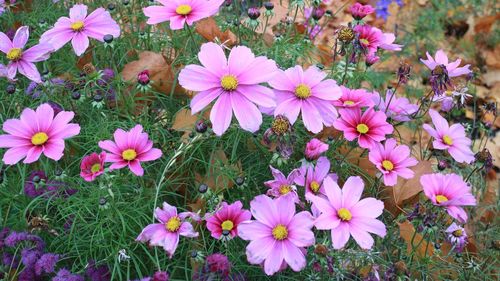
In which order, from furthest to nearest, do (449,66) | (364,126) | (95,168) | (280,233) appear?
1. (449,66)
2. (364,126)
3. (95,168)
4. (280,233)

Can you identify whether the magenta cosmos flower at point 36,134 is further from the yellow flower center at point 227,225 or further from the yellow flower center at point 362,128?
the yellow flower center at point 362,128

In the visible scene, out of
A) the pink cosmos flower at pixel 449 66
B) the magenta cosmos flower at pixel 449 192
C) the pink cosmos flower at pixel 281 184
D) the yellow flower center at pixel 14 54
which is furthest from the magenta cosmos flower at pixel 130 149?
the pink cosmos flower at pixel 449 66

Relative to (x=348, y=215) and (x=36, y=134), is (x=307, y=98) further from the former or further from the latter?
(x=36, y=134)

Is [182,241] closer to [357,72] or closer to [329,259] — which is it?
[329,259]

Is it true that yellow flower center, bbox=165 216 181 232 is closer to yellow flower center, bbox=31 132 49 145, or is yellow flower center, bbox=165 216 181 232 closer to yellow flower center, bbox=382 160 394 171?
yellow flower center, bbox=31 132 49 145

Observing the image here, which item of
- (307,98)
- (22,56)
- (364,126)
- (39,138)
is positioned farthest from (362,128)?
(22,56)

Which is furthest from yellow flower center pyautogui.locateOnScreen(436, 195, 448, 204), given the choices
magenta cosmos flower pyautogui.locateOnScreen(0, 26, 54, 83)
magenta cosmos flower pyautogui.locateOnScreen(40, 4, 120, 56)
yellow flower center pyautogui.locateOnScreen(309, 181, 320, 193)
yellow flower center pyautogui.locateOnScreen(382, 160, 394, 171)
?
magenta cosmos flower pyautogui.locateOnScreen(0, 26, 54, 83)
